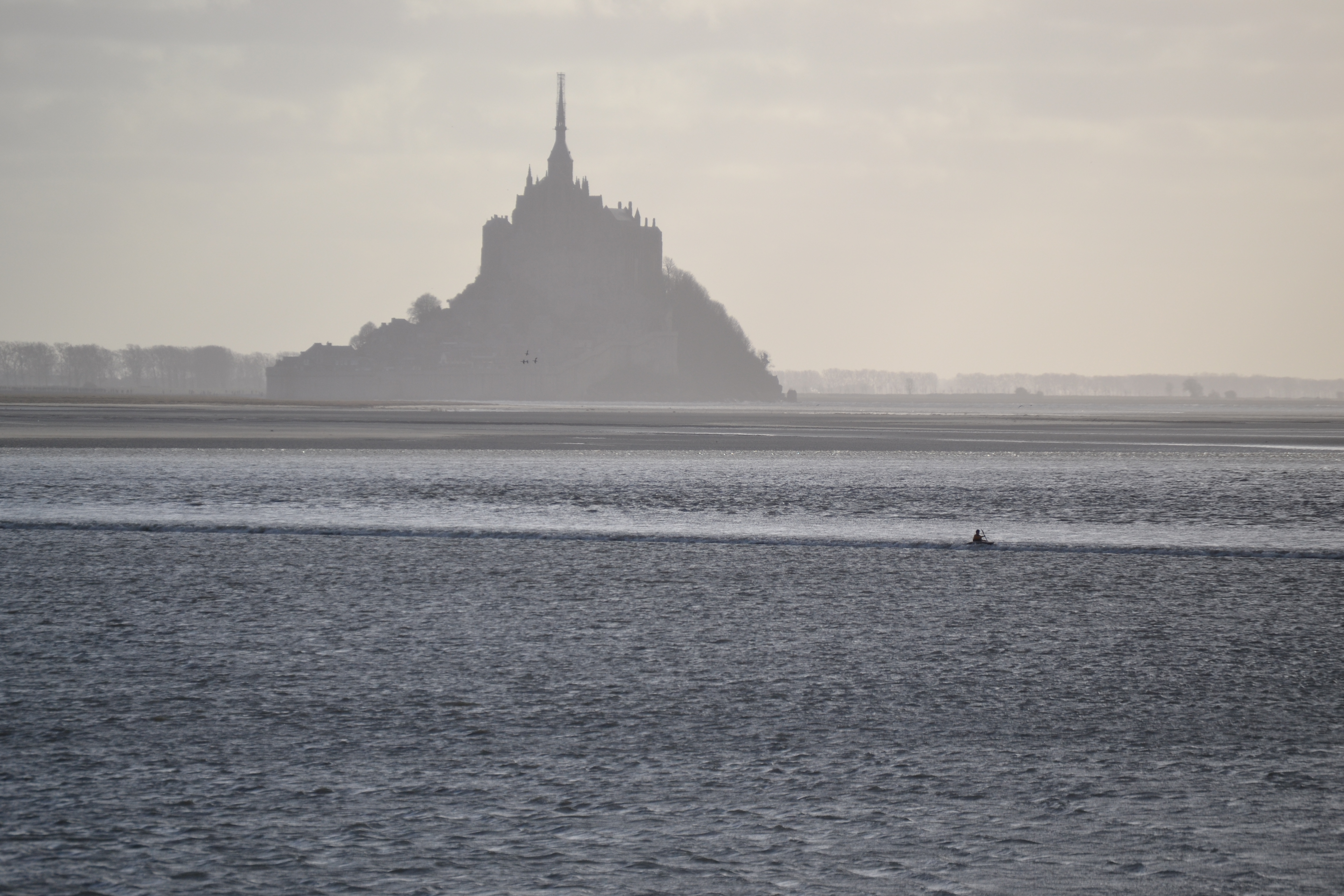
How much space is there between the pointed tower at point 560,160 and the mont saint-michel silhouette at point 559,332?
16 cm

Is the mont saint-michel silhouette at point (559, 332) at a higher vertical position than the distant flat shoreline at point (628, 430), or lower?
higher

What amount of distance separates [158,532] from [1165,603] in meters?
9.19

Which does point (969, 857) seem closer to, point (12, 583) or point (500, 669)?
point (500, 669)

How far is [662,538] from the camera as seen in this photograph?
1278 centimetres

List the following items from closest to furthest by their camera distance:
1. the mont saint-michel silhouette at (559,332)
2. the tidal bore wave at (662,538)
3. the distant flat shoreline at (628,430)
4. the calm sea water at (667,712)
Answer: the calm sea water at (667,712) < the tidal bore wave at (662,538) < the distant flat shoreline at (628,430) < the mont saint-michel silhouette at (559,332)

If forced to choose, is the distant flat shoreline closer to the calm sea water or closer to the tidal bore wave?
the tidal bore wave

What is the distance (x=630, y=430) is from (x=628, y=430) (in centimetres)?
69

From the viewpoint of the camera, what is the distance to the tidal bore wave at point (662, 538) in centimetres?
1182

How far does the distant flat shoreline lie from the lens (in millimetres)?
33438

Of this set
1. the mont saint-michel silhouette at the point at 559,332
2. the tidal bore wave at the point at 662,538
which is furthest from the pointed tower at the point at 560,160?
the tidal bore wave at the point at 662,538

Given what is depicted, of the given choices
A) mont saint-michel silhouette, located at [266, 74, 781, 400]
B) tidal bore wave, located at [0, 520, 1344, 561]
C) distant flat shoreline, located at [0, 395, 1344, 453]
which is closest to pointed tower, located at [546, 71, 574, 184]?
mont saint-michel silhouette, located at [266, 74, 781, 400]

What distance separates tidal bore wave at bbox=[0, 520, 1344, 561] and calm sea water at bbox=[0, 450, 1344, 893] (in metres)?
0.08

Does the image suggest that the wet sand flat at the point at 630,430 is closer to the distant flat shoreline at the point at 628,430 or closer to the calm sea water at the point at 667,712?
the distant flat shoreline at the point at 628,430

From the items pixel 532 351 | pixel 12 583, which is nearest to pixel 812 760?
pixel 12 583
